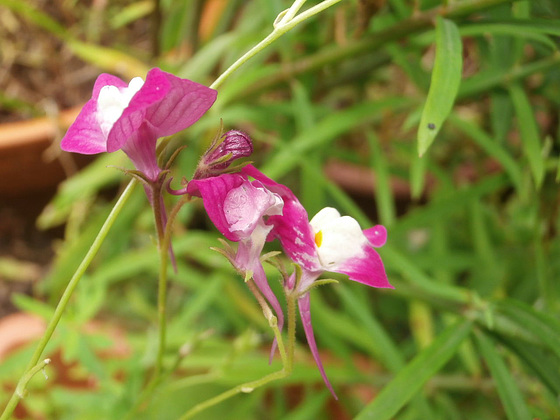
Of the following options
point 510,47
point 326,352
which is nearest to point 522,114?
point 510,47

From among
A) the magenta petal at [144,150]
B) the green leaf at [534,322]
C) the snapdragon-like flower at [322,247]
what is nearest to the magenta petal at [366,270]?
the snapdragon-like flower at [322,247]

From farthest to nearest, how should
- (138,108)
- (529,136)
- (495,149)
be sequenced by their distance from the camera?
(495,149) < (529,136) < (138,108)

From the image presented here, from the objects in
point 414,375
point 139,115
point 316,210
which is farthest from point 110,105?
point 316,210

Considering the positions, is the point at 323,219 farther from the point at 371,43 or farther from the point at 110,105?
the point at 371,43

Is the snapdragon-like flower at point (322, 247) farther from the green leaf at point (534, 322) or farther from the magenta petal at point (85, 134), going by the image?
the green leaf at point (534, 322)

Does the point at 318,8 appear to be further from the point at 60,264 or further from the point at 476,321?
the point at 60,264

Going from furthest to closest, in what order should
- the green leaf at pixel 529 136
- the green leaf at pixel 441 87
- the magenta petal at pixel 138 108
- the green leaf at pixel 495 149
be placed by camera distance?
1. the green leaf at pixel 495 149
2. the green leaf at pixel 529 136
3. the green leaf at pixel 441 87
4. the magenta petal at pixel 138 108
